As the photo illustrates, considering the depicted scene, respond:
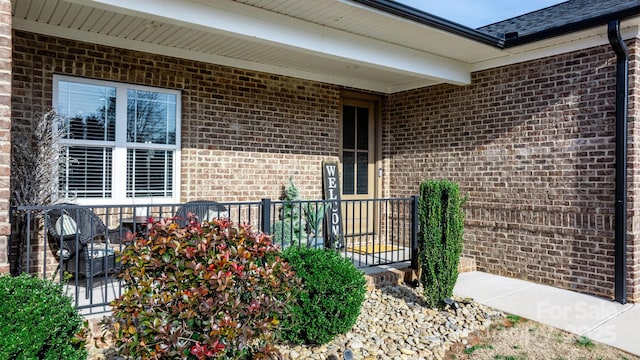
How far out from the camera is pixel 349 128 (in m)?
7.83

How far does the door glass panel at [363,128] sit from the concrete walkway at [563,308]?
2965 millimetres

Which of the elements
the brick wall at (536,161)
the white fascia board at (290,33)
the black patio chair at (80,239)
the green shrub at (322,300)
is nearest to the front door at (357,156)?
the brick wall at (536,161)

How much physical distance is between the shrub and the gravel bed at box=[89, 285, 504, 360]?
1.08 meters

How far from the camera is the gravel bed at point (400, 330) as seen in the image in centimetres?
375

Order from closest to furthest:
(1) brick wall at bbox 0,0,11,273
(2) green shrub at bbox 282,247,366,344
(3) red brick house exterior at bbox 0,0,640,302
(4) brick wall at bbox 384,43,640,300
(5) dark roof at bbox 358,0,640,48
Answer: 1. (1) brick wall at bbox 0,0,11,273
2. (2) green shrub at bbox 282,247,366,344
3. (5) dark roof at bbox 358,0,640,48
4. (3) red brick house exterior at bbox 0,0,640,302
5. (4) brick wall at bbox 384,43,640,300

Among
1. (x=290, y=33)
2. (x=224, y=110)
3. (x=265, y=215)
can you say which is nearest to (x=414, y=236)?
(x=265, y=215)

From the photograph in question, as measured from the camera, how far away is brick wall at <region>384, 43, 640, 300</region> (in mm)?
5309

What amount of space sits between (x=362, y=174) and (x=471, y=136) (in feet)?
6.72

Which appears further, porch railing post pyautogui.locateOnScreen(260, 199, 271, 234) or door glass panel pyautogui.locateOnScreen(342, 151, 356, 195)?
door glass panel pyautogui.locateOnScreen(342, 151, 356, 195)

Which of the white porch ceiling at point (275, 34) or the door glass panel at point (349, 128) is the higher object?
the white porch ceiling at point (275, 34)

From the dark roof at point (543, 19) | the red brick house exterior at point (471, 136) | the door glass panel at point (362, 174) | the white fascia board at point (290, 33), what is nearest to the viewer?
the white fascia board at point (290, 33)

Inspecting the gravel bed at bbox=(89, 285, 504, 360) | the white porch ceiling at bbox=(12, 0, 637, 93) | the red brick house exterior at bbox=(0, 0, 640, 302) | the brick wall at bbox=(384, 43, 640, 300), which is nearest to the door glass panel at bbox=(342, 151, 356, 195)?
the red brick house exterior at bbox=(0, 0, 640, 302)

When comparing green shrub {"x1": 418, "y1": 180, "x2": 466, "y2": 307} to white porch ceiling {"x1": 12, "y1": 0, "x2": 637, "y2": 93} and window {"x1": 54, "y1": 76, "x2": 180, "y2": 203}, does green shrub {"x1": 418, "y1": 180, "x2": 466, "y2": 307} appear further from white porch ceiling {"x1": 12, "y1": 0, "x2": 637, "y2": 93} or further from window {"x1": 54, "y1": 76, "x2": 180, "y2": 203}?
window {"x1": 54, "y1": 76, "x2": 180, "y2": 203}

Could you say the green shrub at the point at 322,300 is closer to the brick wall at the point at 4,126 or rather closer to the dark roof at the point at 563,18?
the brick wall at the point at 4,126
